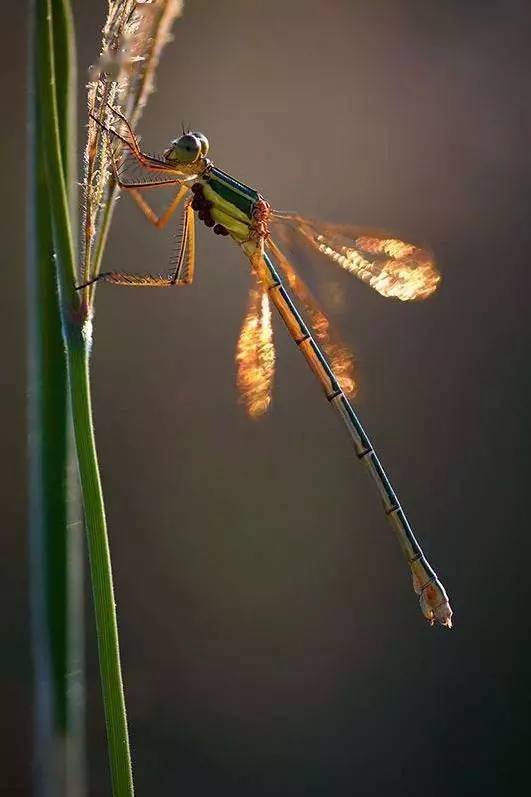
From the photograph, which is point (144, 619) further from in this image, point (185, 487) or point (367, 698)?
point (367, 698)

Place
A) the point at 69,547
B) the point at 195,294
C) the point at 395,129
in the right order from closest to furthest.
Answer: the point at 69,547 → the point at 195,294 → the point at 395,129

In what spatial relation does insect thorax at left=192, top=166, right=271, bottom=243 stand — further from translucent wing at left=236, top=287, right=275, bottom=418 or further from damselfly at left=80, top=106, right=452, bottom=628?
translucent wing at left=236, top=287, right=275, bottom=418

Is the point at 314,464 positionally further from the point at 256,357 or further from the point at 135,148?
the point at 135,148

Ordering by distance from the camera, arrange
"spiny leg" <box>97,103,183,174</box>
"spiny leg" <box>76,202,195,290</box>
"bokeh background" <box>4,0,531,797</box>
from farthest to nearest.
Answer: "bokeh background" <box>4,0,531,797</box> → "spiny leg" <box>76,202,195,290</box> → "spiny leg" <box>97,103,183,174</box>

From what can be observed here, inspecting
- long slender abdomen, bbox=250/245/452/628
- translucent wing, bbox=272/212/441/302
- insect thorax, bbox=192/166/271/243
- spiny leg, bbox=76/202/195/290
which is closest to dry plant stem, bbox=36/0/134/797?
spiny leg, bbox=76/202/195/290

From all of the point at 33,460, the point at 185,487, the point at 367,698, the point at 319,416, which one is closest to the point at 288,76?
the point at 319,416

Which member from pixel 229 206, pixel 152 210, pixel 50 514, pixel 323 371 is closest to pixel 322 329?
pixel 323 371

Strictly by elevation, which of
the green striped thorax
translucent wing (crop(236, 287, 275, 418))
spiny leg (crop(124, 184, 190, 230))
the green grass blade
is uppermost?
the green striped thorax

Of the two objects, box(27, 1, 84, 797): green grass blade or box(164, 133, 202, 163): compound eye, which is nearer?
box(27, 1, 84, 797): green grass blade
